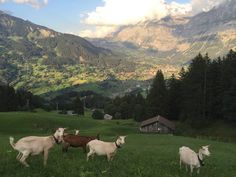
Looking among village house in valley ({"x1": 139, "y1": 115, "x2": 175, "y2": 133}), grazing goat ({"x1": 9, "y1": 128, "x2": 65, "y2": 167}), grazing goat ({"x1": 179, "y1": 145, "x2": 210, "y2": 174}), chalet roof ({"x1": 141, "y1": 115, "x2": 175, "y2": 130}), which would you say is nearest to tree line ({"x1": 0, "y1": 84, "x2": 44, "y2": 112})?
village house in valley ({"x1": 139, "y1": 115, "x2": 175, "y2": 133})

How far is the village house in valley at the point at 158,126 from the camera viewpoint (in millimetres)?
107500

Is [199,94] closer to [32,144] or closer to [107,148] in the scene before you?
[107,148]

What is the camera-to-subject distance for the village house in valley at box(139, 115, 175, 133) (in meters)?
108

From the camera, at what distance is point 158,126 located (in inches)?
4338

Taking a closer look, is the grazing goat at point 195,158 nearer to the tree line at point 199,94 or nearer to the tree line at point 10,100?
the tree line at point 199,94

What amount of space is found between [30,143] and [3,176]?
6.96 ft

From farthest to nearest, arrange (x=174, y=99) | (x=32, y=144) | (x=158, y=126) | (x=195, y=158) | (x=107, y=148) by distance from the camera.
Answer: (x=174, y=99) < (x=158, y=126) < (x=107, y=148) < (x=195, y=158) < (x=32, y=144)

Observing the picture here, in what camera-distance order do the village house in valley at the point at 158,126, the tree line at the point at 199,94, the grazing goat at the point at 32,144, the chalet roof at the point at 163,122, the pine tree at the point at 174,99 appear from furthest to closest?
1. the pine tree at the point at 174,99
2. the village house in valley at the point at 158,126
3. the chalet roof at the point at 163,122
4. the tree line at the point at 199,94
5. the grazing goat at the point at 32,144

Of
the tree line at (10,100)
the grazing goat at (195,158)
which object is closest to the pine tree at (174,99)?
the tree line at (10,100)

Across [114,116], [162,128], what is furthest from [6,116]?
[114,116]

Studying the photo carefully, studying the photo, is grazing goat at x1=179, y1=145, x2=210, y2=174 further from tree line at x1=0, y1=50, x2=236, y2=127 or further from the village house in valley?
the village house in valley

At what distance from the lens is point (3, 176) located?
58.2 ft

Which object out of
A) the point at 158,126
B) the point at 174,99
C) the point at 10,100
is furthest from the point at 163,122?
the point at 10,100

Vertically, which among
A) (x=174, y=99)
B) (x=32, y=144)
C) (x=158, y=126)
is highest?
(x=174, y=99)
